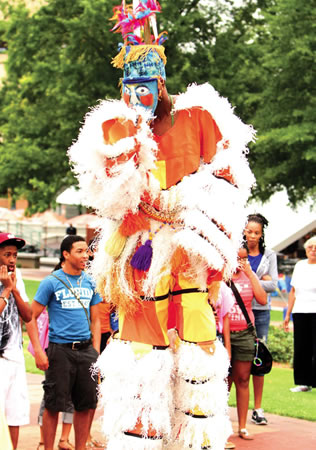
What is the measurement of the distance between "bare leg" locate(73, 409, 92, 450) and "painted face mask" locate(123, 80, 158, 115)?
2.39m

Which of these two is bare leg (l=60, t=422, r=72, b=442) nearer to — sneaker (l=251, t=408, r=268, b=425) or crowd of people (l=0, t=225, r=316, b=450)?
crowd of people (l=0, t=225, r=316, b=450)

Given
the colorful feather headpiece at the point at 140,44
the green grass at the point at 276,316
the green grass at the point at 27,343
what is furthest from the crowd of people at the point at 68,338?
the green grass at the point at 276,316

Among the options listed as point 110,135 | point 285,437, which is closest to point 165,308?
point 110,135

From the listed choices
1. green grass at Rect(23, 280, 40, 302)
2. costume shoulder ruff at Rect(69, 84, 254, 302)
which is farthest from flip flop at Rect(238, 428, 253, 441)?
green grass at Rect(23, 280, 40, 302)

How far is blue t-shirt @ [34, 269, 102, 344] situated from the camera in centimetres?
556

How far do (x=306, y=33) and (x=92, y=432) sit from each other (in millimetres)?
14118

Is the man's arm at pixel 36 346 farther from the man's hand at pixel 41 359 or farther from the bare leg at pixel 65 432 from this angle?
the bare leg at pixel 65 432

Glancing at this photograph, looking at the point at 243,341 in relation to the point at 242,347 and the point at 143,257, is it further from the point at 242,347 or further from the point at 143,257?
the point at 143,257

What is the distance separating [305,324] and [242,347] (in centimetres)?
264

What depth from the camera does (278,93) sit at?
1931cm

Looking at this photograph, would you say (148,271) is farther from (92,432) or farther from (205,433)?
(92,432)

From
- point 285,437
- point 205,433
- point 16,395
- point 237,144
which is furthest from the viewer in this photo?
point 285,437

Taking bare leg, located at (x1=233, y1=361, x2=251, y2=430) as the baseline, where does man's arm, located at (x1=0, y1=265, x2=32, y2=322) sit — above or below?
above

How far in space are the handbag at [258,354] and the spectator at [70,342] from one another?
4.35 feet
